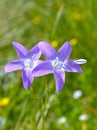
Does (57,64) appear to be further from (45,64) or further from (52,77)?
(52,77)

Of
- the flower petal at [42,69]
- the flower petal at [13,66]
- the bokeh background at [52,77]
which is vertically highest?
the flower petal at [13,66]

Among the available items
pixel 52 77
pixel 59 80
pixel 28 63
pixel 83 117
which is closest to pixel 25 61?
pixel 28 63

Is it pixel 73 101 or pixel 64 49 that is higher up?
pixel 64 49

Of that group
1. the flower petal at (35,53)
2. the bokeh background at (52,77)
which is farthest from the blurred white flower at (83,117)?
the flower petal at (35,53)

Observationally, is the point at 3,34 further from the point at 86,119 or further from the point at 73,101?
the point at 86,119

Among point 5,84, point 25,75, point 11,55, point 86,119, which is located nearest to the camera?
point 25,75

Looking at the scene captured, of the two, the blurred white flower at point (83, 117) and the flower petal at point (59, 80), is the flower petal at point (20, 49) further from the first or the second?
the blurred white flower at point (83, 117)

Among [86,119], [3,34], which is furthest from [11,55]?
[86,119]
